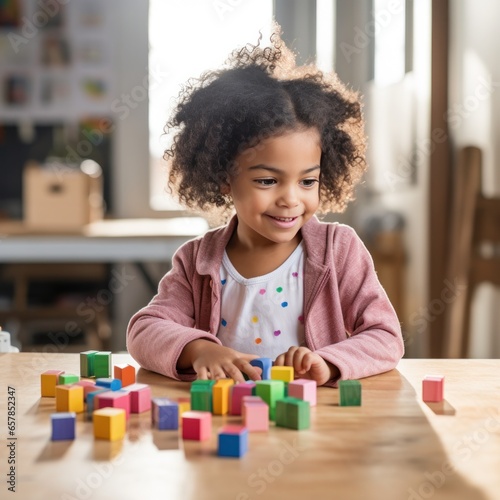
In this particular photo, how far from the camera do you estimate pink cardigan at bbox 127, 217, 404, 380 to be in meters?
1.02

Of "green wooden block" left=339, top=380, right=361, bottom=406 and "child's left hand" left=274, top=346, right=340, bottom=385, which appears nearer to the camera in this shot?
"green wooden block" left=339, top=380, right=361, bottom=406

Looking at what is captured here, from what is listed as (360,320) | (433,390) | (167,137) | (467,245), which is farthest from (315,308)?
(467,245)

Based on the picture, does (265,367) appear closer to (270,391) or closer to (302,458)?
(270,391)

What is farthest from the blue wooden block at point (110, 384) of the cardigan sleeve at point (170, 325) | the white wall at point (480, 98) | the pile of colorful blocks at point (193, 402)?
the white wall at point (480, 98)

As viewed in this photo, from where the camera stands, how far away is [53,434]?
0.72 m

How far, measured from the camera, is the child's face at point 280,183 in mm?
1074

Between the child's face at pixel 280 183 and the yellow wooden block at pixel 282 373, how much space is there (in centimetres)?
24

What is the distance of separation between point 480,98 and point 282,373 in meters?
1.85

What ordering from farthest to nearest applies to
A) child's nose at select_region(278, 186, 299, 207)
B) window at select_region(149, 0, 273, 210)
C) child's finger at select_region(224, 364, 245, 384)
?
window at select_region(149, 0, 273, 210) → child's nose at select_region(278, 186, 299, 207) → child's finger at select_region(224, 364, 245, 384)

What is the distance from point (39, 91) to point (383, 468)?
149 inches

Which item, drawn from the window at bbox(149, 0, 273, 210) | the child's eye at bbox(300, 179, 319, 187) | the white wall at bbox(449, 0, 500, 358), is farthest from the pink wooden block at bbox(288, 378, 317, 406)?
the window at bbox(149, 0, 273, 210)

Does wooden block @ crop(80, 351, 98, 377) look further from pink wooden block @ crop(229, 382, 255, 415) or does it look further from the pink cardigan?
pink wooden block @ crop(229, 382, 255, 415)

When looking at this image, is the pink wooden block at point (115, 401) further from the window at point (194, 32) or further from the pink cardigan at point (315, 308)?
the window at point (194, 32)

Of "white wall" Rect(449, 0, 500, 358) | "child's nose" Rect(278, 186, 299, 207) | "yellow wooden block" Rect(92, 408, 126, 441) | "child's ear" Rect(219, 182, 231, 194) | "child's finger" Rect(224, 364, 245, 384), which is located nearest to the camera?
"yellow wooden block" Rect(92, 408, 126, 441)
